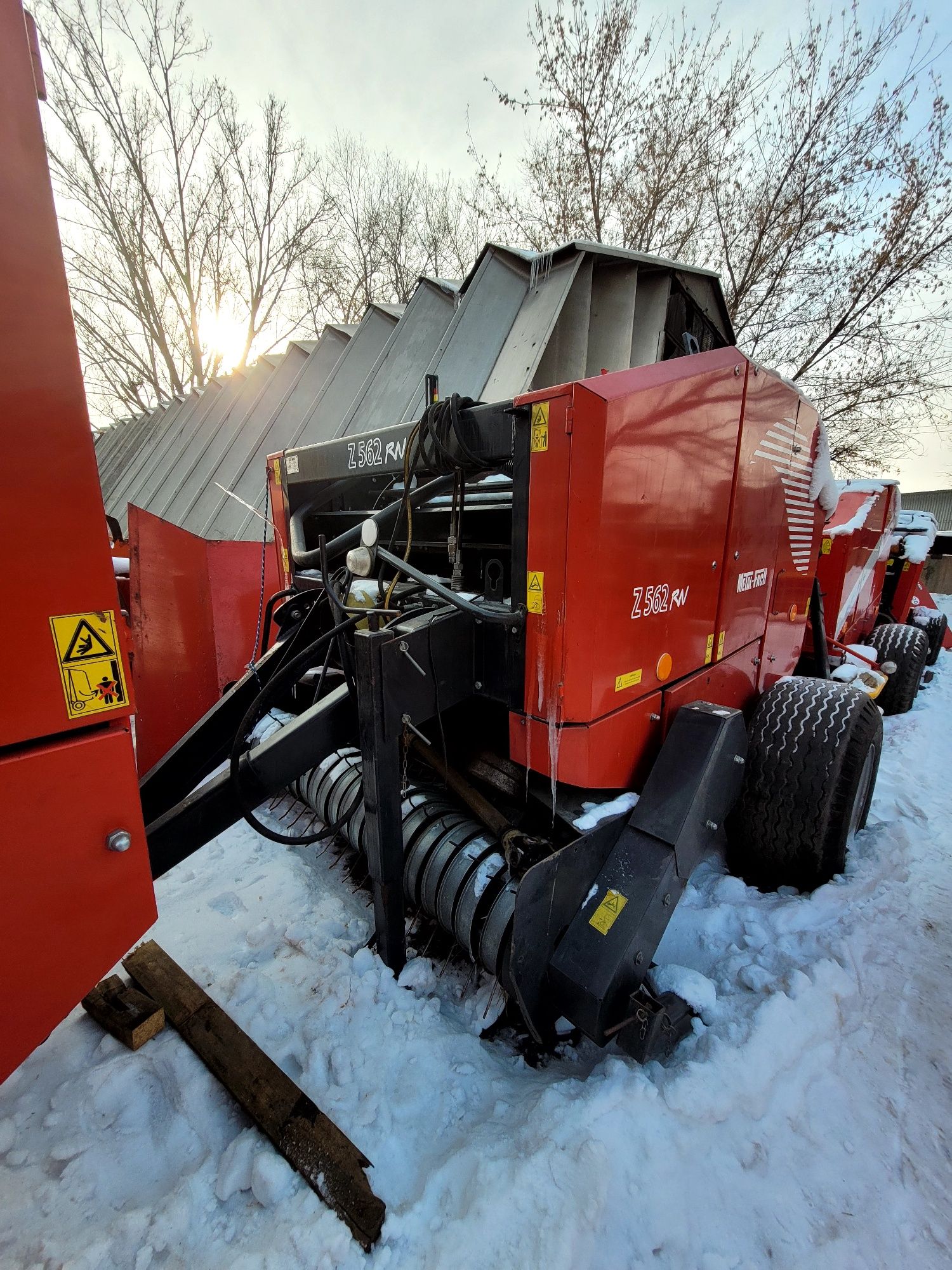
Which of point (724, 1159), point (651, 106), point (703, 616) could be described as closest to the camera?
point (724, 1159)

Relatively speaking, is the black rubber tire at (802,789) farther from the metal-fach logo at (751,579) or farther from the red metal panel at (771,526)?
the metal-fach logo at (751,579)

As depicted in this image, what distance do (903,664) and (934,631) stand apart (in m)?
2.37

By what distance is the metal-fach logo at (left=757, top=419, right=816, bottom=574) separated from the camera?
2564 mm

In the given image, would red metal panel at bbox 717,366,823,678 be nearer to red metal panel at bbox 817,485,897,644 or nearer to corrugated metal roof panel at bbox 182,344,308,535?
red metal panel at bbox 817,485,897,644

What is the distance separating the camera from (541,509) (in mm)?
1664

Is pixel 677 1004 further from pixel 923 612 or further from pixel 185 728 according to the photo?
pixel 923 612

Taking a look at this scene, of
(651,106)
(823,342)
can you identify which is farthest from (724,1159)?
(651,106)

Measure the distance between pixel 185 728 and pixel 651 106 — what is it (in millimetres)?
12518

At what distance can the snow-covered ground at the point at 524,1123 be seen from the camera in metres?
1.29

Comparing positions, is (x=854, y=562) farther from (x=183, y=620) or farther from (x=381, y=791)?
(x=183, y=620)

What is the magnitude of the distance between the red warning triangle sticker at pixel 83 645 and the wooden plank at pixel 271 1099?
137 cm

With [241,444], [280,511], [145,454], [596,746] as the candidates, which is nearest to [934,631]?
[596,746]

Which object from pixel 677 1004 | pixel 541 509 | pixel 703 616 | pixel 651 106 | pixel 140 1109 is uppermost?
pixel 651 106

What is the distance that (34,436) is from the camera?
948 mm
